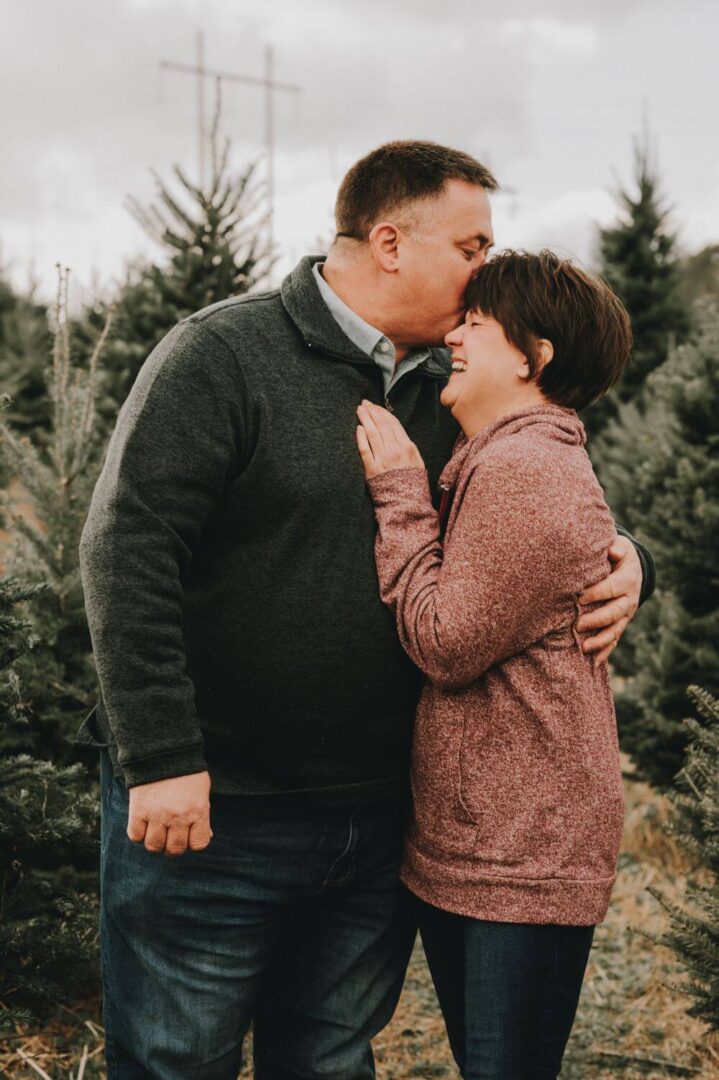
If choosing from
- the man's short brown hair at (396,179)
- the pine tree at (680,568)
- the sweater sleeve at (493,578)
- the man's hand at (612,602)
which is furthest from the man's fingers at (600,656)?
the pine tree at (680,568)

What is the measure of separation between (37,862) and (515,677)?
201cm

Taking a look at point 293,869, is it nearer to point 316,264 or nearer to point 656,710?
point 316,264

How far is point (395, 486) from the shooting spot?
6.98ft

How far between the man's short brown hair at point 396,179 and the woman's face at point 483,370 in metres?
0.35

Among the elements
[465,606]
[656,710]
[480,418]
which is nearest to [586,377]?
[480,418]

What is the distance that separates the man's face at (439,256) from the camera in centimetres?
234

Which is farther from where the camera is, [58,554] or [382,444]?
[58,554]

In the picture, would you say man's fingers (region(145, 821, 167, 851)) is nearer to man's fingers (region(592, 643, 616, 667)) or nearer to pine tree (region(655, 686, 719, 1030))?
man's fingers (region(592, 643, 616, 667))

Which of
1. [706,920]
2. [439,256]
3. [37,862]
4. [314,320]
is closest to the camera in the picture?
[314,320]

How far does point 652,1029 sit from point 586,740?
87.5 inches

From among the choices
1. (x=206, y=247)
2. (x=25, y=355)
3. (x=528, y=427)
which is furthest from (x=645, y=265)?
(x=528, y=427)

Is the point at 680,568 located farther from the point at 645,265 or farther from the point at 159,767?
the point at 645,265

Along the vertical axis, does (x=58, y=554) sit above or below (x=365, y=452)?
below

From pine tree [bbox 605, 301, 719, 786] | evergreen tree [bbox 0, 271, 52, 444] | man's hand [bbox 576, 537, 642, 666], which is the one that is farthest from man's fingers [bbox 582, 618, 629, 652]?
evergreen tree [bbox 0, 271, 52, 444]
